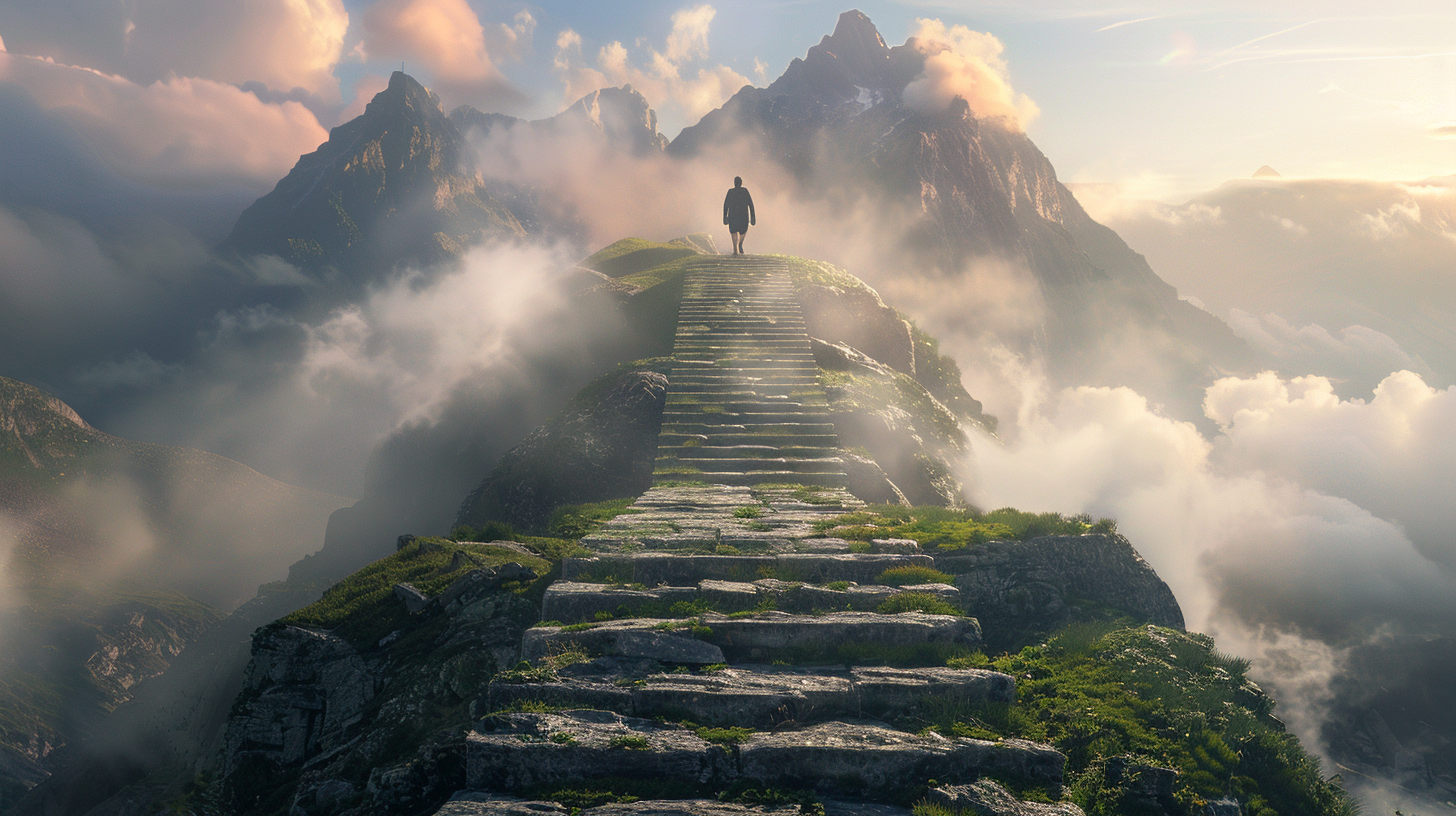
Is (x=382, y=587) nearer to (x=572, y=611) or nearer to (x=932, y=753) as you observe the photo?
(x=572, y=611)

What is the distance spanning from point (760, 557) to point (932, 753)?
359cm

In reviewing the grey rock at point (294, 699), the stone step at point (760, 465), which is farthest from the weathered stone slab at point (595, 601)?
the stone step at point (760, 465)

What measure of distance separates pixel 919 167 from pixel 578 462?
161m

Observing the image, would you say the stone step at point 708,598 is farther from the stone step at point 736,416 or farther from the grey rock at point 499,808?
the stone step at point 736,416

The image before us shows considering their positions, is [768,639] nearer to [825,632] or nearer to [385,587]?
[825,632]

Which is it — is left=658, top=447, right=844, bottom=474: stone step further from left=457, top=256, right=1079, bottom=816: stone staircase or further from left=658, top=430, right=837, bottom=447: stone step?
left=457, top=256, right=1079, bottom=816: stone staircase

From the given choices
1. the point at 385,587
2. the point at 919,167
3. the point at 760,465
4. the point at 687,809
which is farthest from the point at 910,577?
the point at 919,167

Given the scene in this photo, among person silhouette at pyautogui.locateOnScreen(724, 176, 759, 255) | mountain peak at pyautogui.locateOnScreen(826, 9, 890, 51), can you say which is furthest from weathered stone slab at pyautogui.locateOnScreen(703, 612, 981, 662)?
mountain peak at pyautogui.locateOnScreen(826, 9, 890, 51)

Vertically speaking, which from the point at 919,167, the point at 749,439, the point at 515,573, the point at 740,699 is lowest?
the point at 740,699

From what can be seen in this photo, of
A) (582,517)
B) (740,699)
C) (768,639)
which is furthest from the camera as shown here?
(582,517)

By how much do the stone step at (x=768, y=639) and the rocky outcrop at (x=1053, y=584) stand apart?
4.91ft

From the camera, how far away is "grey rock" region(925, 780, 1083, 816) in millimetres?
4965

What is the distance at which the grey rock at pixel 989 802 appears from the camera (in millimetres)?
4965

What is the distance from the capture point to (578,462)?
Answer: 16.1 metres
